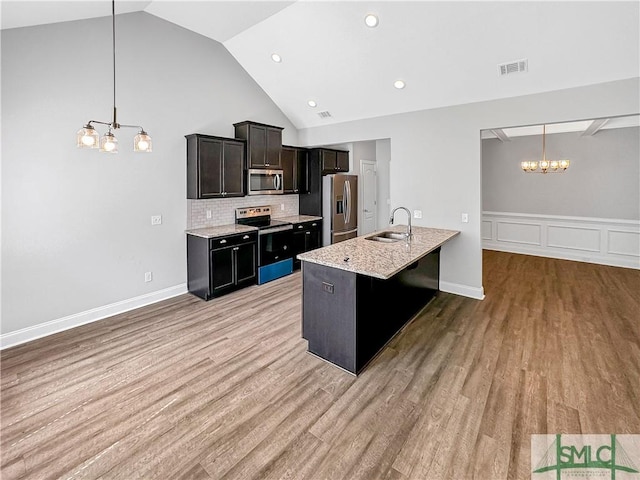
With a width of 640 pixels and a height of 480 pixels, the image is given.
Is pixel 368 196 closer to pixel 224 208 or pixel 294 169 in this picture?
pixel 294 169

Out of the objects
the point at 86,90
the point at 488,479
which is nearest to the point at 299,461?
the point at 488,479

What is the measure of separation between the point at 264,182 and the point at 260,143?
0.67 m

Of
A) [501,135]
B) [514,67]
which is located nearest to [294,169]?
[514,67]

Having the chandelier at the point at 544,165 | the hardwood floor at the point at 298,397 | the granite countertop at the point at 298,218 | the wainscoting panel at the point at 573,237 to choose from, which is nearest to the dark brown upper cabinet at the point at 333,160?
the granite countertop at the point at 298,218

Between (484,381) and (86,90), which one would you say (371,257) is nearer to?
(484,381)

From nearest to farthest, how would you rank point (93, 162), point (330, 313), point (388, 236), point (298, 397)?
1. point (298, 397)
2. point (330, 313)
3. point (93, 162)
4. point (388, 236)

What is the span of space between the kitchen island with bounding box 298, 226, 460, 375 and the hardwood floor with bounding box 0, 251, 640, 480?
0.17 m

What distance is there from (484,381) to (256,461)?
1.93m

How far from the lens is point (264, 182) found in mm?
5629

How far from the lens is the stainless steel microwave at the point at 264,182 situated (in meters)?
5.36

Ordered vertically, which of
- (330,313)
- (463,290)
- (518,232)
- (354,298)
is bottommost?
(463,290)

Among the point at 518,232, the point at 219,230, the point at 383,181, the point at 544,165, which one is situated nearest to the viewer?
the point at 219,230

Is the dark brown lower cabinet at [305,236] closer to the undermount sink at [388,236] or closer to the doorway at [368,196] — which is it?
the doorway at [368,196]

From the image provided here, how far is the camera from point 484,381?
2.68 metres
